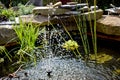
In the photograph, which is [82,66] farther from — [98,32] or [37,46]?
[98,32]

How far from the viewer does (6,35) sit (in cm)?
595

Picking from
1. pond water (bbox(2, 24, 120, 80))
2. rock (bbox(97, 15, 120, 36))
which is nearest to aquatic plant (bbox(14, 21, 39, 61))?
pond water (bbox(2, 24, 120, 80))

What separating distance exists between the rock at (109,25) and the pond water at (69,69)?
0.74 metres

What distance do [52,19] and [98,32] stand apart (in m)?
1.31

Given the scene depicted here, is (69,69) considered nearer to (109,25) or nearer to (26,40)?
(26,40)

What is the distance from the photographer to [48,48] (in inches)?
235

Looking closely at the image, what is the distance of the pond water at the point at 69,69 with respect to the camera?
4605mm

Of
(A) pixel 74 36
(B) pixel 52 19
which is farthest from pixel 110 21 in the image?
(B) pixel 52 19

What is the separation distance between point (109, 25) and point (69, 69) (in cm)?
198

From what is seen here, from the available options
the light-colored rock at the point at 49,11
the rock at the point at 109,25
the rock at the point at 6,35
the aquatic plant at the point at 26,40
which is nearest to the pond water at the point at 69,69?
the aquatic plant at the point at 26,40

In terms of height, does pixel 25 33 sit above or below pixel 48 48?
above

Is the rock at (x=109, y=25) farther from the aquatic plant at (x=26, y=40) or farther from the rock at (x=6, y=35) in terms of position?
the rock at (x=6, y=35)

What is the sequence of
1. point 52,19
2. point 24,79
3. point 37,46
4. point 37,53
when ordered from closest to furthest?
1. point 24,79
2. point 37,53
3. point 37,46
4. point 52,19

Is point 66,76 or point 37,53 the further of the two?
point 37,53
